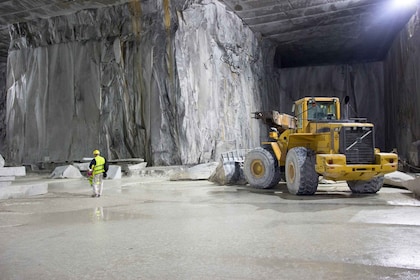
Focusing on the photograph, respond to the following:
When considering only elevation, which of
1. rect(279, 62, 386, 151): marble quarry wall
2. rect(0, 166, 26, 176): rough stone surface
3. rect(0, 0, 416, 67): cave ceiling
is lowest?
rect(0, 166, 26, 176): rough stone surface

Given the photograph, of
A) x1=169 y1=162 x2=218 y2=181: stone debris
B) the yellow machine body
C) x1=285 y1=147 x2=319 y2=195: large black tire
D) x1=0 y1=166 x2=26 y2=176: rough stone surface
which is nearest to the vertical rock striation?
x1=169 y1=162 x2=218 y2=181: stone debris

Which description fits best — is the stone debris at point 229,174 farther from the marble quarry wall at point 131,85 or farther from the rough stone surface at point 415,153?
the rough stone surface at point 415,153

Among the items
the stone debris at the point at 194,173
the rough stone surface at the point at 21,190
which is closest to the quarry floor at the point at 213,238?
the rough stone surface at the point at 21,190

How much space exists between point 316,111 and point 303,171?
189 centimetres

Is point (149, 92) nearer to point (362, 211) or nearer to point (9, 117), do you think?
point (9, 117)

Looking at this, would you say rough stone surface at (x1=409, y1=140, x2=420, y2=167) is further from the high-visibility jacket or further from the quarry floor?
the high-visibility jacket

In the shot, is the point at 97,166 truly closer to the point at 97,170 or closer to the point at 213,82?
the point at 97,170

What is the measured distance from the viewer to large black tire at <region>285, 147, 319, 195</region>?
7.64 meters

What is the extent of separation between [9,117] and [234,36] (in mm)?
10029

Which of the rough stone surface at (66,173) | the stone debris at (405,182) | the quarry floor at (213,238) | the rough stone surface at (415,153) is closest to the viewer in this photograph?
the quarry floor at (213,238)

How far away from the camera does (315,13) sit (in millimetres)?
15586

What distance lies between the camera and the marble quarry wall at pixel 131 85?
43.2 feet

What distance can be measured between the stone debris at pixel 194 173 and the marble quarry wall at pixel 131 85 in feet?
2.57

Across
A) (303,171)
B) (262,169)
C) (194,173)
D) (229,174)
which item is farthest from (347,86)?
(303,171)
